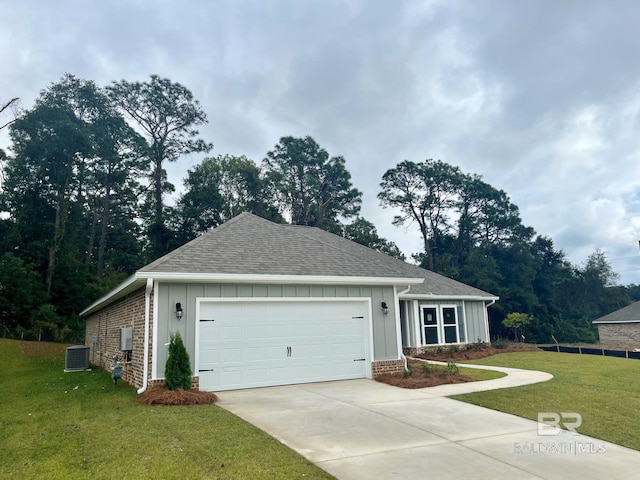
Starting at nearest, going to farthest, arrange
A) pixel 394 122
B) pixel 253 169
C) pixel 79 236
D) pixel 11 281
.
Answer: pixel 394 122 < pixel 11 281 < pixel 79 236 < pixel 253 169

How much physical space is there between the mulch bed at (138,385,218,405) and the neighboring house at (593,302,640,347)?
3120 centimetres

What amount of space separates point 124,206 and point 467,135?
28.3 metres

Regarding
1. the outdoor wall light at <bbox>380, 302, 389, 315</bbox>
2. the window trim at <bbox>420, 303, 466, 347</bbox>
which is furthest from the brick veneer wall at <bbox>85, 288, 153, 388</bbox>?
the window trim at <bbox>420, 303, 466, 347</bbox>

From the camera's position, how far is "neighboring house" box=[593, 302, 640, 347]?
28734 mm

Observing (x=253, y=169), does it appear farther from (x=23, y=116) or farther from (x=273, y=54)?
(x=273, y=54)

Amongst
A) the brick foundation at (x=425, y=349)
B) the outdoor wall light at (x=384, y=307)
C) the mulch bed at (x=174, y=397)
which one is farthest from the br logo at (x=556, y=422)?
the brick foundation at (x=425, y=349)

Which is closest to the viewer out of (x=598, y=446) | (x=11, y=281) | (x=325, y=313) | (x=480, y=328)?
(x=598, y=446)

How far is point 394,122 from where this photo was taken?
837 inches

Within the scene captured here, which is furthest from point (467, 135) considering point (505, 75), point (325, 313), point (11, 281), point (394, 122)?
point (11, 281)

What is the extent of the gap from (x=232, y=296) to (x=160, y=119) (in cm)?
3310

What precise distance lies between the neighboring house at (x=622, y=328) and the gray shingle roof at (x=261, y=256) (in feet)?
86.3

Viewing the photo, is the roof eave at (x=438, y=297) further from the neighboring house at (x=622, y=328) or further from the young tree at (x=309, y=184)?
the young tree at (x=309, y=184)

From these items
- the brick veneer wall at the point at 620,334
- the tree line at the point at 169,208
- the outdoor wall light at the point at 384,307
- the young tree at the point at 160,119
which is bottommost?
the brick veneer wall at the point at 620,334

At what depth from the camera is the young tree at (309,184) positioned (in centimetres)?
3991
